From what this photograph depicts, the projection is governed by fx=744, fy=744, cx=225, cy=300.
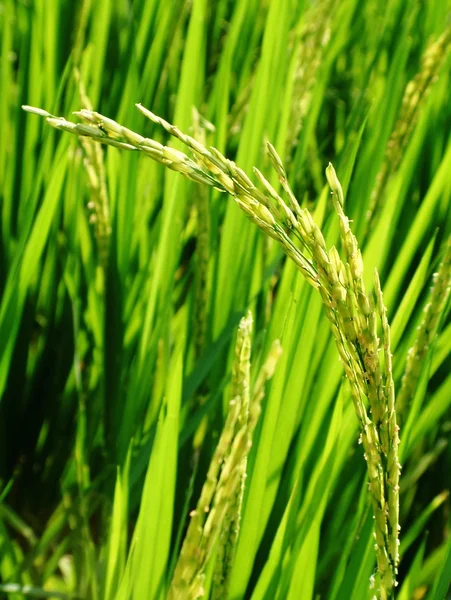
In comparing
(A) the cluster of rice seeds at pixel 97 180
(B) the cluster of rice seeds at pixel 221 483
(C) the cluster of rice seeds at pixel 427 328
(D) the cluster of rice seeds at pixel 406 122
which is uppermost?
(D) the cluster of rice seeds at pixel 406 122

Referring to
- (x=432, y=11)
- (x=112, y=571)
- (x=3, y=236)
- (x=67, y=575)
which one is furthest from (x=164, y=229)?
(x=432, y=11)

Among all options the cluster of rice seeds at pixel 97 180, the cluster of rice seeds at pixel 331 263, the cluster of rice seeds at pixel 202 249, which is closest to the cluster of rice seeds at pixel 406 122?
the cluster of rice seeds at pixel 202 249

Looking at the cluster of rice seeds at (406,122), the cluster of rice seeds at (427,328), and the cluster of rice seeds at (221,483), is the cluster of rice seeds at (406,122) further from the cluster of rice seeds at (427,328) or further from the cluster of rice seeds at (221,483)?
the cluster of rice seeds at (221,483)

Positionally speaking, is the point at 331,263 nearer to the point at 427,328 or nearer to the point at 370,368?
the point at 370,368

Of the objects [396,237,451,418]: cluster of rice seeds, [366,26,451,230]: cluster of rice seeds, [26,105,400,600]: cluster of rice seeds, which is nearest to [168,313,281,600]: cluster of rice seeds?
[26,105,400,600]: cluster of rice seeds

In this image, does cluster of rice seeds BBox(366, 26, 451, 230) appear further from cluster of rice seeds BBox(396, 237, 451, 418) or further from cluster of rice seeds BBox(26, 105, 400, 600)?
cluster of rice seeds BBox(26, 105, 400, 600)

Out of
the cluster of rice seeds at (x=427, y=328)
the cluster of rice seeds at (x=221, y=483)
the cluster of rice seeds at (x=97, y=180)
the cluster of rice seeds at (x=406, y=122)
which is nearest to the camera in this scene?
the cluster of rice seeds at (x=221, y=483)
